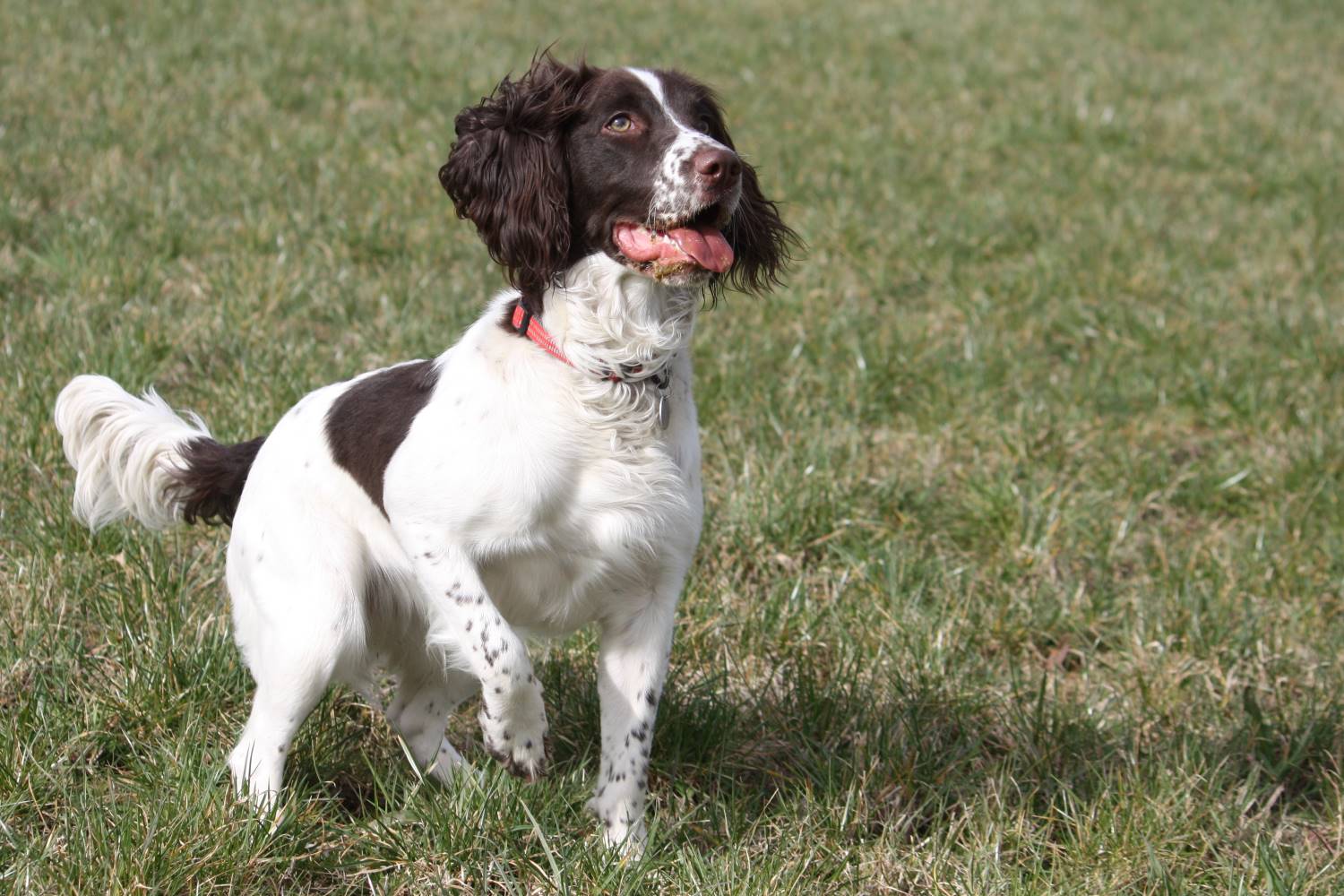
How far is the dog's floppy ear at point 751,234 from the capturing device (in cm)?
298

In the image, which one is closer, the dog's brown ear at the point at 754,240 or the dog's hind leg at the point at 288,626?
the dog's hind leg at the point at 288,626

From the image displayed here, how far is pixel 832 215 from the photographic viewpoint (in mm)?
6801

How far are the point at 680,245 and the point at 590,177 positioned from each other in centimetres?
24

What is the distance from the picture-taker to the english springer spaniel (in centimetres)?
271

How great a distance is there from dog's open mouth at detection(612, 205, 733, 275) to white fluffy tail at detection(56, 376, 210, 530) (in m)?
1.17

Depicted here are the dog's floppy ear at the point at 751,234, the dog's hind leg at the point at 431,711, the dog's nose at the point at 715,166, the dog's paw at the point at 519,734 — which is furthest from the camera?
the dog's hind leg at the point at 431,711

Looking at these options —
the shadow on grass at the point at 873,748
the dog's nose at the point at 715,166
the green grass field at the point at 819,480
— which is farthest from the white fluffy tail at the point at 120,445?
the dog's nose at the point at 715,166

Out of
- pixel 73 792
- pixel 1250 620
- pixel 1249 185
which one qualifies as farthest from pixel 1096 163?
pixel 73 792

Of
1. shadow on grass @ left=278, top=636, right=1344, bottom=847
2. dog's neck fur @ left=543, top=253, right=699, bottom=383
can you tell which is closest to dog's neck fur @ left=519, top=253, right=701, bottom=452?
dog's neck fur @ left=543, top=253, right=699, bottom=383

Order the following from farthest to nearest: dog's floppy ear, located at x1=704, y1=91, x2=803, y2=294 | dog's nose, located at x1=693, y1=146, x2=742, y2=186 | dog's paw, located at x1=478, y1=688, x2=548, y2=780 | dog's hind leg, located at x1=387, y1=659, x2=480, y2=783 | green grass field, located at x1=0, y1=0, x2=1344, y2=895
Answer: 1. dog's hind leg, located at x1=387, y1=659, x2=480, y2=783
2. dog's floppy ear, located at x1=704, y1=91, x2=803, y2=294
3. green grass field, located at x1=0, y1=0, x2=1344, y2=895
4. dog's paw, located at x1=478, y1=688, x2=548, y2=780
5. dog's nose, located at x1=693, y1=146, x2=742, y2=186

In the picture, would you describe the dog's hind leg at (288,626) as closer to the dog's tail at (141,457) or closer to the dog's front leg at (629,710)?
the dog's tail at (141,457)

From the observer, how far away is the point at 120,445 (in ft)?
10.5

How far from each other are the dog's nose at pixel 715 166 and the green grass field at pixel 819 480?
1.22 m

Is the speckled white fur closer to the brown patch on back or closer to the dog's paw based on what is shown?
the brown patch on back
